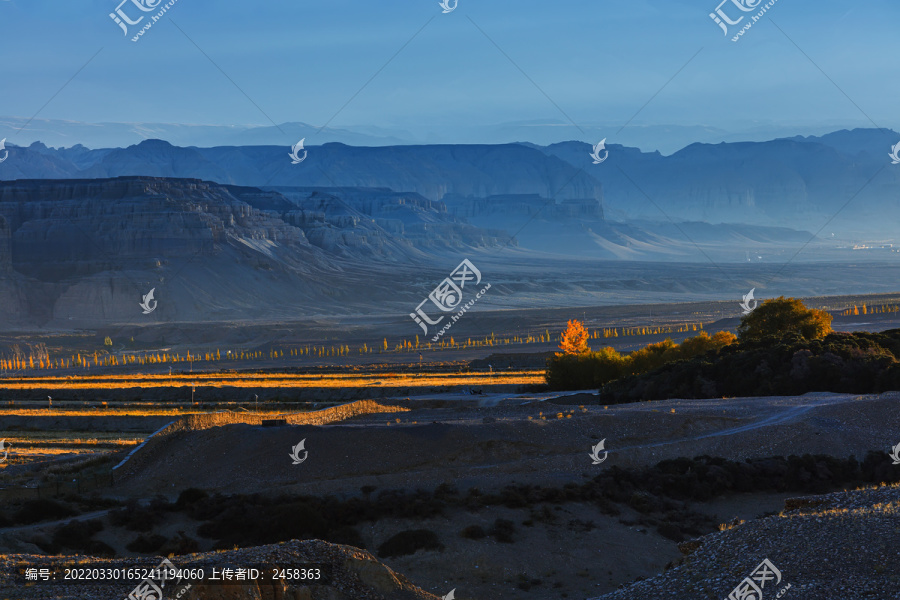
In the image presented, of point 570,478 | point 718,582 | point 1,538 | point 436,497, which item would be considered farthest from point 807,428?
point 1,538

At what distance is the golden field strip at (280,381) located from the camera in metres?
56.8

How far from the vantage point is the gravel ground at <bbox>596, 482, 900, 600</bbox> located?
12.9 meters

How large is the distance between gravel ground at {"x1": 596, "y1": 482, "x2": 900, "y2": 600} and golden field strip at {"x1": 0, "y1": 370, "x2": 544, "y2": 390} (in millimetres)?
38819

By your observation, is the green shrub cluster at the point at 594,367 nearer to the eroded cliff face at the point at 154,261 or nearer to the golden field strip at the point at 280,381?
the golden field strip at the point at 280,381

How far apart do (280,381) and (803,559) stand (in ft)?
164

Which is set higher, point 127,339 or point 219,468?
point 127,339

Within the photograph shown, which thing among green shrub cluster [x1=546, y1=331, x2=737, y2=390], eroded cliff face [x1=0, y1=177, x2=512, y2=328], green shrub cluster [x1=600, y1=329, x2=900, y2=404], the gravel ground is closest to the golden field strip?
green shrub cluster [x1=546, y1=331, x2=737, y2=390]

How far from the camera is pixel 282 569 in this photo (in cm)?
1380

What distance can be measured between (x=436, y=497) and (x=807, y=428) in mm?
11597

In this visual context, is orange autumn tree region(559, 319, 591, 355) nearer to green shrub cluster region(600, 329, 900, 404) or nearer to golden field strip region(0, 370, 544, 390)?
golden field strip region(0, 370, 544, 390)

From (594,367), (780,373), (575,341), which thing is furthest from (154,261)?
(780,373)

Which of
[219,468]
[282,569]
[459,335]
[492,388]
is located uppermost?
[459,335]

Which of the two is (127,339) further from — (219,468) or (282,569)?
(282,569)

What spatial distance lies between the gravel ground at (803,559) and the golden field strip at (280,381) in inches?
1528
